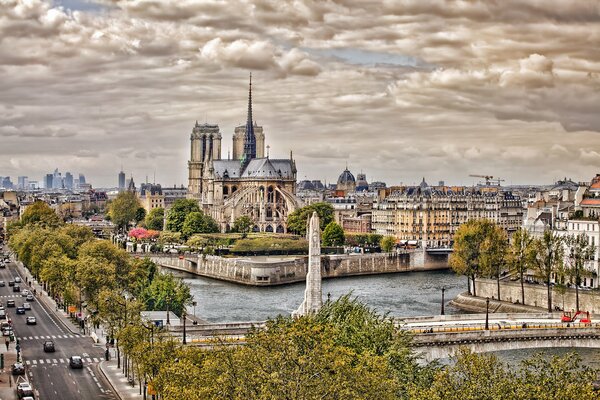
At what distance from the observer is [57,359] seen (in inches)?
2425

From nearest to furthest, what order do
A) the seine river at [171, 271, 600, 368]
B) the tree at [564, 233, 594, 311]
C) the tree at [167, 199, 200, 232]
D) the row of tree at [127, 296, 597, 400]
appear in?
the row of tree at [127, 296, 597, 400], the tree at [564, 233, 594, 311], the seine river at [171, 271, 600, 368], the tree at [167, 199, 200, 232]

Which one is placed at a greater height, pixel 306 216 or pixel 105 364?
pixel 306 216

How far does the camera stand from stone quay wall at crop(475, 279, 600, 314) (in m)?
86.9

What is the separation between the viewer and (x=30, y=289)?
10400 cm

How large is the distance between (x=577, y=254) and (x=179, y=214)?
10909 centimetres

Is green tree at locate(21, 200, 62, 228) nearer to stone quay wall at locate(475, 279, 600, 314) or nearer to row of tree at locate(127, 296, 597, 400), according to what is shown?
stone quay wall at locate(475, 279, 600, 314)

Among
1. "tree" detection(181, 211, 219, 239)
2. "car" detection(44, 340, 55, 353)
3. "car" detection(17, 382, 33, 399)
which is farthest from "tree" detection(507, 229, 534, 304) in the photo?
"tree" detection(181, 211, 219, 239)

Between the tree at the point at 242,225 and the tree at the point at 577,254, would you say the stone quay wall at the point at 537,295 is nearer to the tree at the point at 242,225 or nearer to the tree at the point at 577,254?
A: the tree at the point at 577,254

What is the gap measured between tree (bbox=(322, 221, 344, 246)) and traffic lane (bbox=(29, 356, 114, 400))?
338ft

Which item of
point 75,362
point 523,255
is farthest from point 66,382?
point 523,255

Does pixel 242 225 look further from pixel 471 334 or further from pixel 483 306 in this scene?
pixel 471 334

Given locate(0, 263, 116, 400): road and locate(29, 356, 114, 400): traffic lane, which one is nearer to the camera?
locate(29, 356, 114, 400): traffic lane

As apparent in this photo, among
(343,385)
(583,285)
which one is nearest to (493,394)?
(343,385)

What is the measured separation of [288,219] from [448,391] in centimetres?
→ 15479
